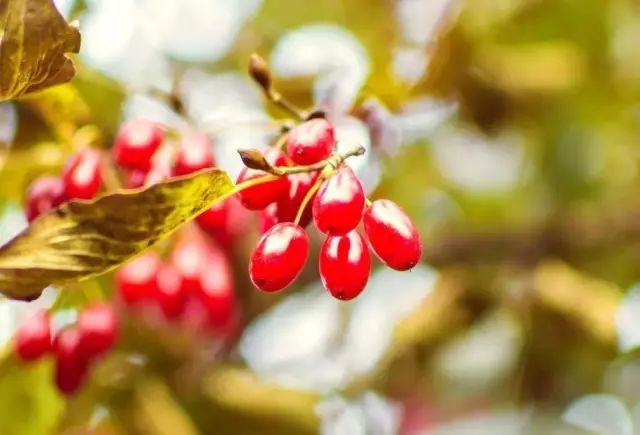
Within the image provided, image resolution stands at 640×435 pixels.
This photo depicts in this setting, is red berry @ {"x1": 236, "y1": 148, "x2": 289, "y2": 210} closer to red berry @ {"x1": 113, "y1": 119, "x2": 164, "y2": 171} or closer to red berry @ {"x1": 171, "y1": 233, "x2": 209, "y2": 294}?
red berry @ {"x1": 113, "y1": 119, "x2": 164, "y2": 171}

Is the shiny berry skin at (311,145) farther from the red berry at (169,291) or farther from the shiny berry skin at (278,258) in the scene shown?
the red berry at (169,291)

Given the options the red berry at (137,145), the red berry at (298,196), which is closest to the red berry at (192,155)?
the red berry at (137,145)

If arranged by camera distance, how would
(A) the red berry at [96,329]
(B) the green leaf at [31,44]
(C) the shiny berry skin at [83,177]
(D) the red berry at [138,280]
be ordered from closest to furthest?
(B) the green leaf at [31,44] < (C) the shiny berry skin at [83,177] < (A) the red berry at [96,329] < (D) the red berry at [138,280]

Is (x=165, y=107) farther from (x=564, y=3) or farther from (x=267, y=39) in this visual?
(x=564, y=3)

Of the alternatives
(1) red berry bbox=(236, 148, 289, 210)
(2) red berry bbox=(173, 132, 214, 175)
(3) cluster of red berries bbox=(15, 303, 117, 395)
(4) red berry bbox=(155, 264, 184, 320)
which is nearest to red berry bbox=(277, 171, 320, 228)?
(1) red berry bbox=(236, 148, 289, 210)

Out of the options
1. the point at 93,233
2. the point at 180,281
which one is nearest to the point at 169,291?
the point at 180,281

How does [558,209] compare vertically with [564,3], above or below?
below

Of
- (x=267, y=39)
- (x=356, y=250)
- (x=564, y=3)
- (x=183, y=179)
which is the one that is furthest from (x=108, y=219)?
(x=564, y=3)
